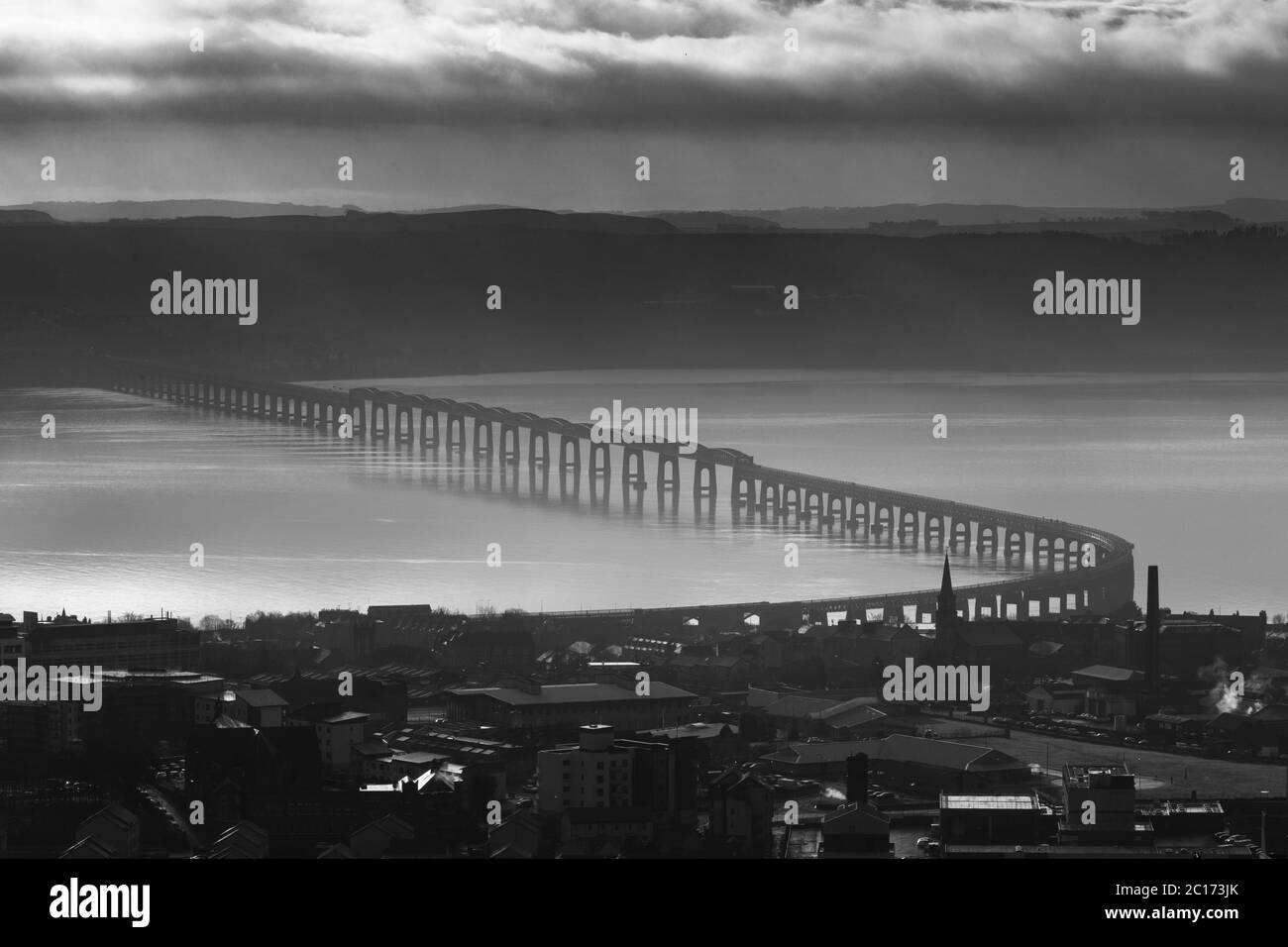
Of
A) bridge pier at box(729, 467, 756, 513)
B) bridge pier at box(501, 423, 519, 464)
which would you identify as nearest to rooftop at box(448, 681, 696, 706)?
bridge pier at box(729, 467, 756, 513)

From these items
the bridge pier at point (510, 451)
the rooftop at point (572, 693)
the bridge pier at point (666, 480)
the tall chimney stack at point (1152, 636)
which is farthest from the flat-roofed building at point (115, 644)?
the bridge pier at point (510, 451)

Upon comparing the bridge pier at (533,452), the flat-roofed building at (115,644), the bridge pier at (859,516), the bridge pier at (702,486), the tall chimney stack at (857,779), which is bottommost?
the tall chimney stack at (857,779)

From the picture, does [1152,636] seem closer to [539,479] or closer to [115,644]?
[115,644]

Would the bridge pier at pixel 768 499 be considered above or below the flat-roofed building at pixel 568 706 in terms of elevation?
above

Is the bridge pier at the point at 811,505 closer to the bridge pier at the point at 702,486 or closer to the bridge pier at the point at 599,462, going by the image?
the bridge pier at the point at 702,486

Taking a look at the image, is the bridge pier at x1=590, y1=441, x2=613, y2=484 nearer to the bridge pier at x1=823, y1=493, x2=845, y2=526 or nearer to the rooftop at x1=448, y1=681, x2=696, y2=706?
the bridge pier at x1=823, y1=493, x2=845, y2=526

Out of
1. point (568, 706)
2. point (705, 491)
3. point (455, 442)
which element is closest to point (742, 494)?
point (705, 491)

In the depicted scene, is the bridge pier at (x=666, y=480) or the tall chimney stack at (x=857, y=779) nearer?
the tall chimney stack at (x=857, y=779)
